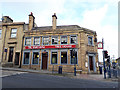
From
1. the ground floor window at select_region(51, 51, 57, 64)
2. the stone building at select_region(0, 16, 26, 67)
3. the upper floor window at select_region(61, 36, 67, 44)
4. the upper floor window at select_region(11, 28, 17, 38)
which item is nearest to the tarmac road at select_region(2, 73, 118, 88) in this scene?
the ground floor window at select_region(51, 51, 57, 64)

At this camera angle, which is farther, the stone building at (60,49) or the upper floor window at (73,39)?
the upper floor window at (73,39)

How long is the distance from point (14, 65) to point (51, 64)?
6.68 metres

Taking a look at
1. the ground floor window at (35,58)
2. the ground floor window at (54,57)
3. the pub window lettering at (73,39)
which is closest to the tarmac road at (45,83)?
the ground floor window at (54,57)

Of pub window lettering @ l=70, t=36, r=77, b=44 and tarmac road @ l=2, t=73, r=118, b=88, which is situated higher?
pub window lettering @ l=70, t=36, r=77, b=44

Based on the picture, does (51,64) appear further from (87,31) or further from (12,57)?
(87,31)

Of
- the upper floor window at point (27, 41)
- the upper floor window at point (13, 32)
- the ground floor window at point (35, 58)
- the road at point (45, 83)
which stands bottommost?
the road at point (45, 83)

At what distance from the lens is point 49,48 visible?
16.8m

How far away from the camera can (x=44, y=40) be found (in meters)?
17.5

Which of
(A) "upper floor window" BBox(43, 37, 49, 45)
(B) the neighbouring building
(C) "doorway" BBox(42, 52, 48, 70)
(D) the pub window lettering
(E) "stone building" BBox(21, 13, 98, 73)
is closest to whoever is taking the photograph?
(E) "stone building" BBox(21, 13, 98, 73)

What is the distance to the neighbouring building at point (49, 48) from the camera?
16.1 meters

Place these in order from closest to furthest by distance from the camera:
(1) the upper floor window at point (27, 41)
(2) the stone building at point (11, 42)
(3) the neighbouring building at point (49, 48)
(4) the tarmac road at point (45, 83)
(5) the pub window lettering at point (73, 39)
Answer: (4) the tarmac road at point (45, 83) → (3) the neighbouring building at point (49, 48) → (5) the pub window lettering at point (73, 39) → (2) the stone building at point (11, 42) → (1) the upper floor window at point (27, 41)

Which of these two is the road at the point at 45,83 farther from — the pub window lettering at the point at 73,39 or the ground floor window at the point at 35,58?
the pub window lettering at the point at 73,39

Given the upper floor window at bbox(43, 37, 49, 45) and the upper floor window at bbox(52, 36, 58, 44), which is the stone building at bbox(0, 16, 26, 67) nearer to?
the upper floor window at bbox(43, 37, 49, 45)

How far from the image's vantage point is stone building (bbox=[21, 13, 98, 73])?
15977 millimetres
